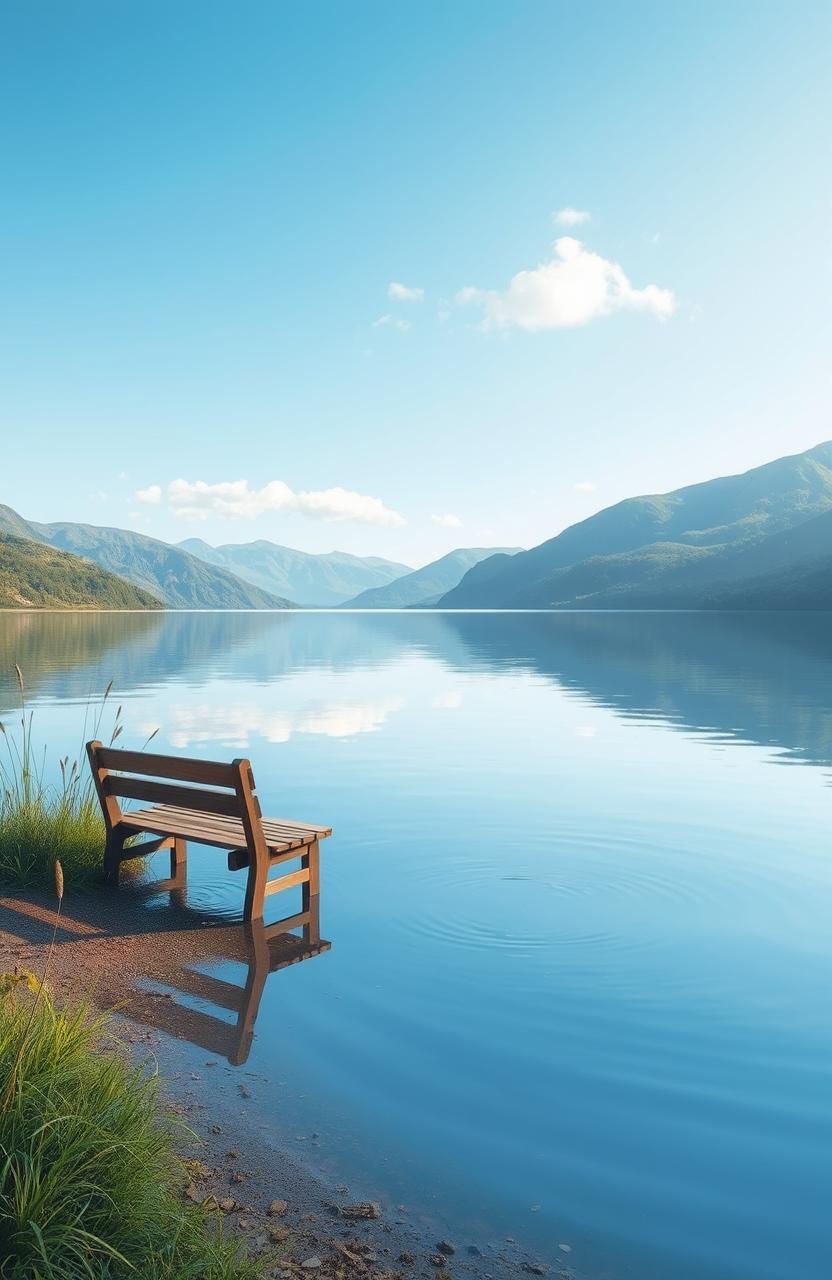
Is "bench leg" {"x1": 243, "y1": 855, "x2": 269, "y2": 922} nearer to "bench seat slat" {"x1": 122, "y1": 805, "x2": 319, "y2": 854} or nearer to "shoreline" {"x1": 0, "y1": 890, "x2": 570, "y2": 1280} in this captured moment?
"bench seat slat" {"x1": 122, "y1": 805, "x2": 319, "y2": 854}

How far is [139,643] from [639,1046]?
6292cm

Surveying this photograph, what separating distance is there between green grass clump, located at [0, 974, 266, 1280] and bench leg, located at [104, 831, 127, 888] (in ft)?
17.3

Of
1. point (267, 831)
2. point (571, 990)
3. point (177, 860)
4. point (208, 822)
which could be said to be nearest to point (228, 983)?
point (267, 831)

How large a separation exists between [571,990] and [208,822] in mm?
4011

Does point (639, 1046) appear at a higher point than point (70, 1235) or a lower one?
lower

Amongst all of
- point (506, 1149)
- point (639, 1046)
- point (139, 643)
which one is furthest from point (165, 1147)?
point (139, 643)

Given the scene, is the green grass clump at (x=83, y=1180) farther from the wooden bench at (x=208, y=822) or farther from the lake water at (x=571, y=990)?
the wooden bench at (x=208, y=822)

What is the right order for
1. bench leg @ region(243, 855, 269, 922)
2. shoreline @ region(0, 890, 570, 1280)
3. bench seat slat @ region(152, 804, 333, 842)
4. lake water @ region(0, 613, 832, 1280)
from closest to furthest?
shoreline @ region(0, 890, 570, 1280), lake water @ region(0, 613, 832, 1280), bench leg @ region(243, 855, 269, 922), bench seat slat @ region(152, 804, 333, 842)

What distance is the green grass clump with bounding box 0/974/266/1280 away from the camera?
3.23 metres

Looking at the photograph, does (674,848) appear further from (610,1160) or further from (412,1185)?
(412,1185)

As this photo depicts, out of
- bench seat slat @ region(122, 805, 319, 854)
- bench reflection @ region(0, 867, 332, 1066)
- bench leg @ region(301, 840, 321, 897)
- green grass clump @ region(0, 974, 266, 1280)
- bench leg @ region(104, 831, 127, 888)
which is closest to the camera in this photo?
green grass clump @ region(0, 974, 266, 1280)

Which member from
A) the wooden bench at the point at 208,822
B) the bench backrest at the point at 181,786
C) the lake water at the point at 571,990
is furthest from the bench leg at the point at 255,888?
the lake water at the point at 571,990

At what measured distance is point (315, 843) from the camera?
29.7ft

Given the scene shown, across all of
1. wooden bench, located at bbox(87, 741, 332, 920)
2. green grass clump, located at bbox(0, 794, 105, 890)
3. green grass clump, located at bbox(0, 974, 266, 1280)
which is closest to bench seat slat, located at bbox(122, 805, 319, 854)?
wooden bench, located at bbox(87, 741, 332, 920)
